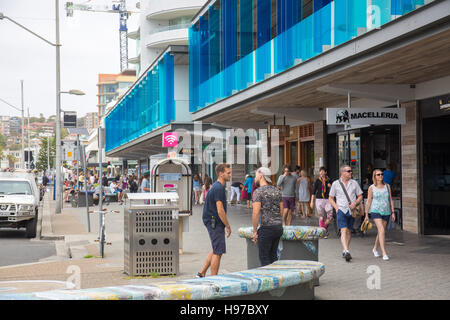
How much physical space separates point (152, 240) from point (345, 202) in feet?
12.0

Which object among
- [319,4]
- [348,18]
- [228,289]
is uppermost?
[319,4]

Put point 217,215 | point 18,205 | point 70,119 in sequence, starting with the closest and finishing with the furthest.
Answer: point 217,215 → point 18,205 → point 70,119

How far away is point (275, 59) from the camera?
16.3 meters

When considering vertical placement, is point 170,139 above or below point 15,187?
above

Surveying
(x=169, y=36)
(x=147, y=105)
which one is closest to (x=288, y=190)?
(x=147, y=105)

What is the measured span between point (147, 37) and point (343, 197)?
161ft

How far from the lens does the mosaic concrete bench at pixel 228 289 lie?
5254 millimetres

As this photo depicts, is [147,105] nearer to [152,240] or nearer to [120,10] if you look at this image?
[152,240]

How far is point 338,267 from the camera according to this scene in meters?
10.3

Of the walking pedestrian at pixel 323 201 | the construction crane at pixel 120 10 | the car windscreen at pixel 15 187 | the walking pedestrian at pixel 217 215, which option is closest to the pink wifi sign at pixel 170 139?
the car windscreen at pixel 15 187

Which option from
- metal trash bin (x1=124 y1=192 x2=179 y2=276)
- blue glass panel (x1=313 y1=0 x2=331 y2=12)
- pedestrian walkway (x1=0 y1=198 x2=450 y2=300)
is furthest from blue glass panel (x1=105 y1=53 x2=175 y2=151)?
metal trash bin (x1=124 y1=192 x2=179 y2=276)

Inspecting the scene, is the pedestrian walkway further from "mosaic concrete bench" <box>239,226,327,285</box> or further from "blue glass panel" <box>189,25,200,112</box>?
"blue glass panel" <box>189,25,200,112</box>
